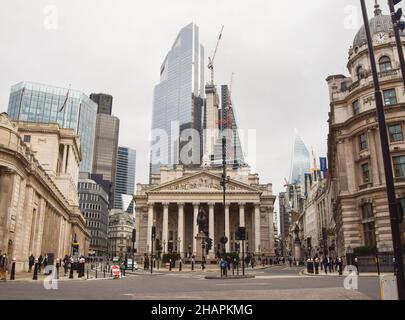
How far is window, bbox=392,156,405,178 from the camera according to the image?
39062mm

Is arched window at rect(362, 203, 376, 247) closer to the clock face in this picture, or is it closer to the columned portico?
the clock face

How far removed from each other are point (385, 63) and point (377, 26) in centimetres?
543

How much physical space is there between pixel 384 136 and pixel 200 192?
262 ft

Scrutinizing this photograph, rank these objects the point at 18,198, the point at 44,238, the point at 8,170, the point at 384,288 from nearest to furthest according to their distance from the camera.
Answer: the point at 384,288
the point at 8,170
the point at 18,198
the point at 44,238

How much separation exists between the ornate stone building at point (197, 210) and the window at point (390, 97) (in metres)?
48.4

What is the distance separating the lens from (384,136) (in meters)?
10.9

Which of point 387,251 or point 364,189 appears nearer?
point 387,251

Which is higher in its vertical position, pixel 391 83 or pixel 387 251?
pixel 391 83

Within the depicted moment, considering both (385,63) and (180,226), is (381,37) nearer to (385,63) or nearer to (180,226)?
(385,63)

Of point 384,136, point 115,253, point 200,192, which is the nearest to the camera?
point 384,136

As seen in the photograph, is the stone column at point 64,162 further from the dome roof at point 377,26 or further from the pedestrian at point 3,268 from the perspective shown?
the dome roof at point 377,26
